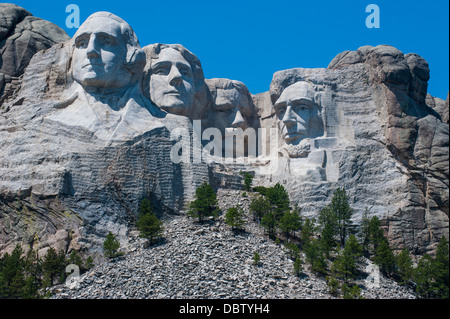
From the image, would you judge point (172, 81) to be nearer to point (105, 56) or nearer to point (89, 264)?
point (105, 56)

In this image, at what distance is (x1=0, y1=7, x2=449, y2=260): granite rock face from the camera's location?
28.7m

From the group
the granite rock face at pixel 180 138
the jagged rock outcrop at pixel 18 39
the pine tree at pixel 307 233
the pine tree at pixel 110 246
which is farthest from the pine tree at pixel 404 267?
the jagged rock outcrop at pixel 18 39

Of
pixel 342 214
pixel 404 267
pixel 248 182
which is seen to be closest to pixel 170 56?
pixel 248 182

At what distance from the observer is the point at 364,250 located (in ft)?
97.1

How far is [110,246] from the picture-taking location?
27000 millimetres

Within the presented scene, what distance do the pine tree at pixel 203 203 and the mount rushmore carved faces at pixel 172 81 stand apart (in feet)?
12.8

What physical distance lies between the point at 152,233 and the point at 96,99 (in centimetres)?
531

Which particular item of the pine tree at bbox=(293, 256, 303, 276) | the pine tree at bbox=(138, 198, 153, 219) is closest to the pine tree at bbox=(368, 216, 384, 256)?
the pine tree at bbox=(293, 256, 303, 276)

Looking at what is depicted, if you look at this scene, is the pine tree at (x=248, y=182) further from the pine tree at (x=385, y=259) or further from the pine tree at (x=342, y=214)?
the pine tree at (x=385, y=259)

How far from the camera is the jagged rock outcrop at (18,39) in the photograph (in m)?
32.8

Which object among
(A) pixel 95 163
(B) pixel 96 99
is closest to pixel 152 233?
(A) pixel 95 163

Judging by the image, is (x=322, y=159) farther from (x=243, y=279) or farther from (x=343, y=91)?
(x=243, y=279)

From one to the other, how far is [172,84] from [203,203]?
211 inches
